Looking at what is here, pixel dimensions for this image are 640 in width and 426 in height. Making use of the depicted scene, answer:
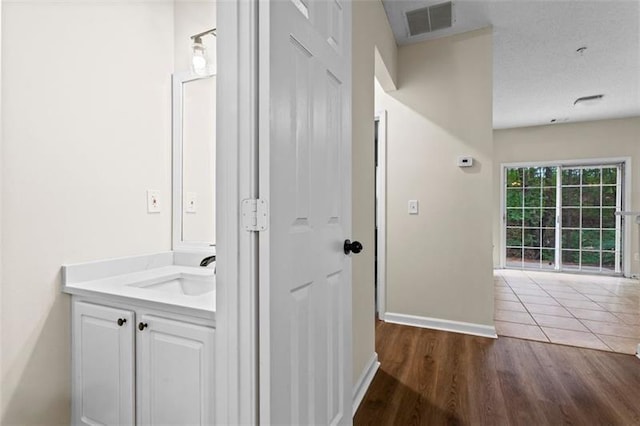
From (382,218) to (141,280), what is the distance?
2.20m

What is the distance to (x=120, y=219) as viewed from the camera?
63.7 inches

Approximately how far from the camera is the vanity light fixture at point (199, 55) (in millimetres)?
1828

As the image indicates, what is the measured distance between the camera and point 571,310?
3.49 meters

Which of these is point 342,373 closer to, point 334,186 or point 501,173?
point 334,186

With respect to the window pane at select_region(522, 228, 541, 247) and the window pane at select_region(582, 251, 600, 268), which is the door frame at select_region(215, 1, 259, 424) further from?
the window pane at select_region(582, 251, 600, 268)

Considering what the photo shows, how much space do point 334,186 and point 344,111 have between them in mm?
361

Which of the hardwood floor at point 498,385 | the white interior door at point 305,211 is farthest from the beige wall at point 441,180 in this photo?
the white interior door at point 305,211

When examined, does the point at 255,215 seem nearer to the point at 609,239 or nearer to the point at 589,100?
the point at 589,100

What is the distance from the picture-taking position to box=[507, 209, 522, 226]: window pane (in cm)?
598

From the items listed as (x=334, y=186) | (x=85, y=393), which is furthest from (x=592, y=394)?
(x=85, y=393)

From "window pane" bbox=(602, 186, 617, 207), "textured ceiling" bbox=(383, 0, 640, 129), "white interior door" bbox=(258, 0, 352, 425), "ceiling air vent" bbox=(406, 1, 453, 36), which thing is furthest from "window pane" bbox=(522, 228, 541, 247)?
"white interior door" bbox=(258, 0, 352, 425)

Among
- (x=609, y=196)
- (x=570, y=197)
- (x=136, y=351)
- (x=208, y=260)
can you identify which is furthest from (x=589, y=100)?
(x=136, y=351)

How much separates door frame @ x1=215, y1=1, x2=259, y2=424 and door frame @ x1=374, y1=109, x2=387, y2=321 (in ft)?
7.76

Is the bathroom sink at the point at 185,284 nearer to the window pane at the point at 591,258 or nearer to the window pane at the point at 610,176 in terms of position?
the window pane at the point at 591,258
